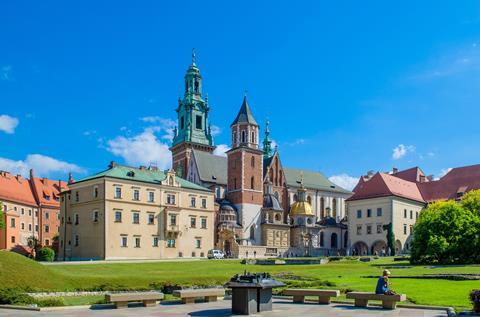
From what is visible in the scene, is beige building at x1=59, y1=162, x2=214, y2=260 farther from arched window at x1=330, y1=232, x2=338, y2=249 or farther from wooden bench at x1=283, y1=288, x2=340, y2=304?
wooden bench at x1=283, y1=288, x2=340, y2=304

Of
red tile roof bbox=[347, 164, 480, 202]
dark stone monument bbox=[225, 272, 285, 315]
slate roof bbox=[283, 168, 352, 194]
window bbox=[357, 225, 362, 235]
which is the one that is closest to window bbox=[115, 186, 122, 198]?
red tile roof bbox=[347, 164, 480, 202]

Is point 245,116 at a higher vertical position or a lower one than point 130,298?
higher

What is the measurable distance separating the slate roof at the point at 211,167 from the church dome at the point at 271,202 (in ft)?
24.4

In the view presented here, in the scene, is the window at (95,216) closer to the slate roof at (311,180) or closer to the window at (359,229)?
the window at (359,229)

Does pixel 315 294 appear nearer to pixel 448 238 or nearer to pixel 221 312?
pixel 221 312

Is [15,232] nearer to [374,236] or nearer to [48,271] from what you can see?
[374,236]

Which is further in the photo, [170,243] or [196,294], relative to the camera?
[170,243]

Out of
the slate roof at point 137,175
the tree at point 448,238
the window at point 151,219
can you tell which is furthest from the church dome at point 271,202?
the tree at point 448,238

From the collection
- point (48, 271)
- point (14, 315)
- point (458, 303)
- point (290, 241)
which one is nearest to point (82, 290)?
point (48, 271)

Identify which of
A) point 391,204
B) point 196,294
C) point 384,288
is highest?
→ point 391,204

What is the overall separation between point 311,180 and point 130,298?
9440 centimetres

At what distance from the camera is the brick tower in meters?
89.9

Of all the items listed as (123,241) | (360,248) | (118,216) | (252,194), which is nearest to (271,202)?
(252,194)

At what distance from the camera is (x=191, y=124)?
11019 cm
